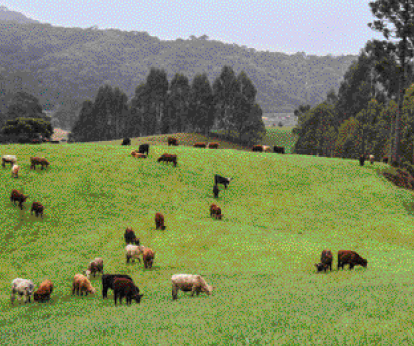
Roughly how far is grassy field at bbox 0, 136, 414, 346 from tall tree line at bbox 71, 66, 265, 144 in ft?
227

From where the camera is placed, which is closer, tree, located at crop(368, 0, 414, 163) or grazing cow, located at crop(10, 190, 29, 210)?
grazing cow, located at crop(10, 190, 29, 210)

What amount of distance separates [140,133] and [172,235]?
12303 centimetres

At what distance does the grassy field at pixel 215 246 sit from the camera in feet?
36.0

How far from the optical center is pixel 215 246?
26203mm

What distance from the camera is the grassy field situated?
36.0 ft

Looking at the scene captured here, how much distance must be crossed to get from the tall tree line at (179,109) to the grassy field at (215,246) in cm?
6908

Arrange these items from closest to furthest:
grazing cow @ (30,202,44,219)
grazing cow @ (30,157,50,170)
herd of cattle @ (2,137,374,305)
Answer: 1. herd of cattle @ (2,137,374,305)
2. grazing cow @ (30,202,44,219)
3. grazing cow @ (30,157,50,170)

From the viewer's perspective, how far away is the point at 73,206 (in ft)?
102

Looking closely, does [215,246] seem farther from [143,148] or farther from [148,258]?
[143,148]

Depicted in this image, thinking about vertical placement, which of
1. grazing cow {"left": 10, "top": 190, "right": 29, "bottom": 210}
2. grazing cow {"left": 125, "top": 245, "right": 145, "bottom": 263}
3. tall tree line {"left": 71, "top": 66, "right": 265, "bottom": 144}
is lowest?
grazing cow {"left": 125, "top": 245, "right": 145, "bottom": 263}

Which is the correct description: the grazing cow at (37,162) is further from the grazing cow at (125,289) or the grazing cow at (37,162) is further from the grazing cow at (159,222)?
the grazing cow at (125,289)

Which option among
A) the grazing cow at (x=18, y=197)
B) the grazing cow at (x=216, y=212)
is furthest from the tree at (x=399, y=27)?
the grazing cow at (x=18, y=197)

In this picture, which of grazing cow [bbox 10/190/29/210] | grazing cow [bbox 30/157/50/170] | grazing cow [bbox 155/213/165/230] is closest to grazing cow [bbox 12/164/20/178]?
grazing cow [bbox 30/157/50/170]

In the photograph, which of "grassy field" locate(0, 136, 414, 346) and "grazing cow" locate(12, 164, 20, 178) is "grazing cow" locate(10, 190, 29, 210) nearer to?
"grassy field" locate(0, 136, 414, 346)
